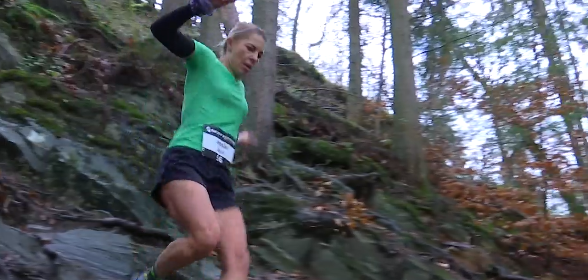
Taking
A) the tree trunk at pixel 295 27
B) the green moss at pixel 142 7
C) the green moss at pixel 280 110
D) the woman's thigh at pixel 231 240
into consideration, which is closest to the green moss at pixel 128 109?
the green moss at pixel 280 110

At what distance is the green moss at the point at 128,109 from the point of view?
299 inches

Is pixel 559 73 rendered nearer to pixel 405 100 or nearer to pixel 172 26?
pixel 405 100

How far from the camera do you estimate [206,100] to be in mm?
3549

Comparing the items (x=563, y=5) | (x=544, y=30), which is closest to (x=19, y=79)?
(x=544, y=30)

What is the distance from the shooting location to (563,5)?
13344mm

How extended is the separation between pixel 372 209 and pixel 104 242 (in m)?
3.90

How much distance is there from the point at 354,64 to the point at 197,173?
9816mm

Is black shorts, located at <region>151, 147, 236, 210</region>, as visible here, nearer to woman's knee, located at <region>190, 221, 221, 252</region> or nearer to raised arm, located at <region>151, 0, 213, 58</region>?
woman's knee, located at <region>190, 221, 221, 252</region>

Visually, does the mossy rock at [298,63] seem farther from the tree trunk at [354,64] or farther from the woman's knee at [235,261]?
the woman's knee at [235,261]

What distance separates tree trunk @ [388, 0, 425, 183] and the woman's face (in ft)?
19.2

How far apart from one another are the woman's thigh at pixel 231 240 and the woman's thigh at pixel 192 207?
0.66 ft

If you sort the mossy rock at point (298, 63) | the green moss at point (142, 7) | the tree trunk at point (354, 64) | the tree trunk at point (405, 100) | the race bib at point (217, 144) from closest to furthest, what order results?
1. the race bib at point (217, 144)
2. the tree trunk at point (405, 100)
3. the tree trunk at point (354, 64)
4. the green moss at point (142, 7)
5. the mossy rock at point (298, 63)

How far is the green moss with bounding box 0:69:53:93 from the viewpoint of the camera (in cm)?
705

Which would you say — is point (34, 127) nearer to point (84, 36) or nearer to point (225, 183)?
point (225, 183)
